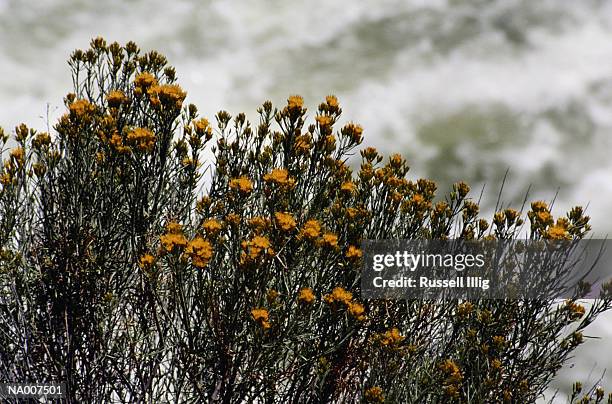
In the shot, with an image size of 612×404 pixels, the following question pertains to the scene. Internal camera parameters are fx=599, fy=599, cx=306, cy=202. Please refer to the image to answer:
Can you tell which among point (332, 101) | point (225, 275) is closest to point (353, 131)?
point (332, 101)

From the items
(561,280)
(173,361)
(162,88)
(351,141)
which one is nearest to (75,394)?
(173,361)

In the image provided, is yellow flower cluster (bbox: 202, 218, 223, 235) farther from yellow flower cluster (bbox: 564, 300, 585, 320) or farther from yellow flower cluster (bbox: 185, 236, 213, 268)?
yellow flower cluster (bbox: 564, 300, 585, 320)

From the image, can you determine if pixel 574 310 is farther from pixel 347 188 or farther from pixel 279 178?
pixel 279 178

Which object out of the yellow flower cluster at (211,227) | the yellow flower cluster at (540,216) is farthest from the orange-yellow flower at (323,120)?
the yellow flower cluster at (540,216)

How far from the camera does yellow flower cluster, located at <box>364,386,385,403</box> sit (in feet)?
13.1

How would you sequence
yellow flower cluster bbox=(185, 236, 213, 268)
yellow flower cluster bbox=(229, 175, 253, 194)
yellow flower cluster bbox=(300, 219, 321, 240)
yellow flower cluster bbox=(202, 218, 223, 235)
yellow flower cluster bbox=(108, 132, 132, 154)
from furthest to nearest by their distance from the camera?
yellow flower cluster bbox=(108, 132, 132, 154) < yellow flower cluster bbox=(229, 175, 253, 194) < yellow flower cluster bbox=(300, 219, 321, 240) < yellow flower cluster bbox=(202, 218, 223, 235) < yellow flower cluster bbox=(185, 236, 213, 268)

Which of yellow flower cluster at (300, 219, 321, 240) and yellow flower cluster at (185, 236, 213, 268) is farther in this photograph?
yellow flower cluster at (300, 219, 321, 240)

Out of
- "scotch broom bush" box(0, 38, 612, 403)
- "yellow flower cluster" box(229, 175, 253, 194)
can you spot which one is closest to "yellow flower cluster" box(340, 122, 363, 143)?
"scotch broom bush" box(0, 38, 612, 403)

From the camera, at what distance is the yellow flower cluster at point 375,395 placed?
3982mm

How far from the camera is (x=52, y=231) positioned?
5164 mm

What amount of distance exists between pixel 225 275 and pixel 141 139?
1.14 metres

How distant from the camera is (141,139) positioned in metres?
4.25

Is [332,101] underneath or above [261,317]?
above

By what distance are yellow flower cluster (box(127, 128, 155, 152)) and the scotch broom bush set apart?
0.01 m
